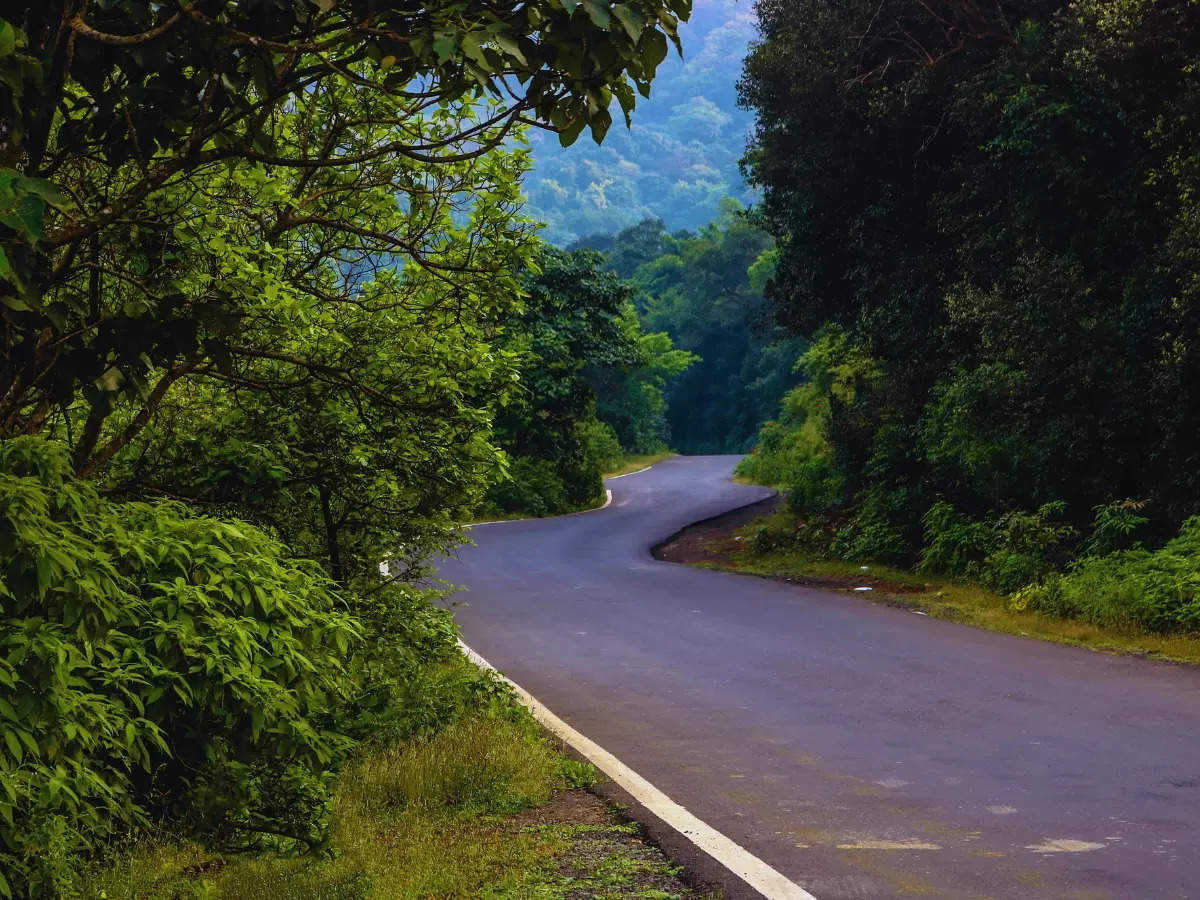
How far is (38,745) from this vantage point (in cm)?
451

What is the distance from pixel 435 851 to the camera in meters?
6.40

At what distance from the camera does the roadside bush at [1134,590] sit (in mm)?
14023

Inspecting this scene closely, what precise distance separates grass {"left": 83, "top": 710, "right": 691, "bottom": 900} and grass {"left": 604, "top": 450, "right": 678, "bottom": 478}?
2142 inches

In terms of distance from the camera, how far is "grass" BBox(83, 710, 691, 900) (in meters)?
5.76

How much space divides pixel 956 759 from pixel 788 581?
43.2ft

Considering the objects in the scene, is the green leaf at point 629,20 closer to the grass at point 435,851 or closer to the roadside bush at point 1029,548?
the grass at point 435,851

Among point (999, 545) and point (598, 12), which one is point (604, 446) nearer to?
point (999, 545)

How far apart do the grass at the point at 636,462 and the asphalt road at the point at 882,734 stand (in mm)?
46172

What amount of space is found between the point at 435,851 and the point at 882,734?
14.1 ft

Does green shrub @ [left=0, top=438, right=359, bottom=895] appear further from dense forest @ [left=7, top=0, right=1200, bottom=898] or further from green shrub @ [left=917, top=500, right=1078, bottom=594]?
green shrub @ [left=917, top=500, right=1078, bottom=594]

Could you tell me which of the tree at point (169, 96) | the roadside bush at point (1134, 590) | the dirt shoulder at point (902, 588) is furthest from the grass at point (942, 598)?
the tree at point (169, 96)

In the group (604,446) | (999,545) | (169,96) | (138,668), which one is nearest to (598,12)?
(169,96)

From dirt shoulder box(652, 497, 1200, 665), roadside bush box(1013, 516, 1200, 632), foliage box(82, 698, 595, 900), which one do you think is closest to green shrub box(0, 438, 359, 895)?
foliage box(82, 698, 595, 900)

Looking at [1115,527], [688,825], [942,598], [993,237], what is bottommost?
[942,598]
